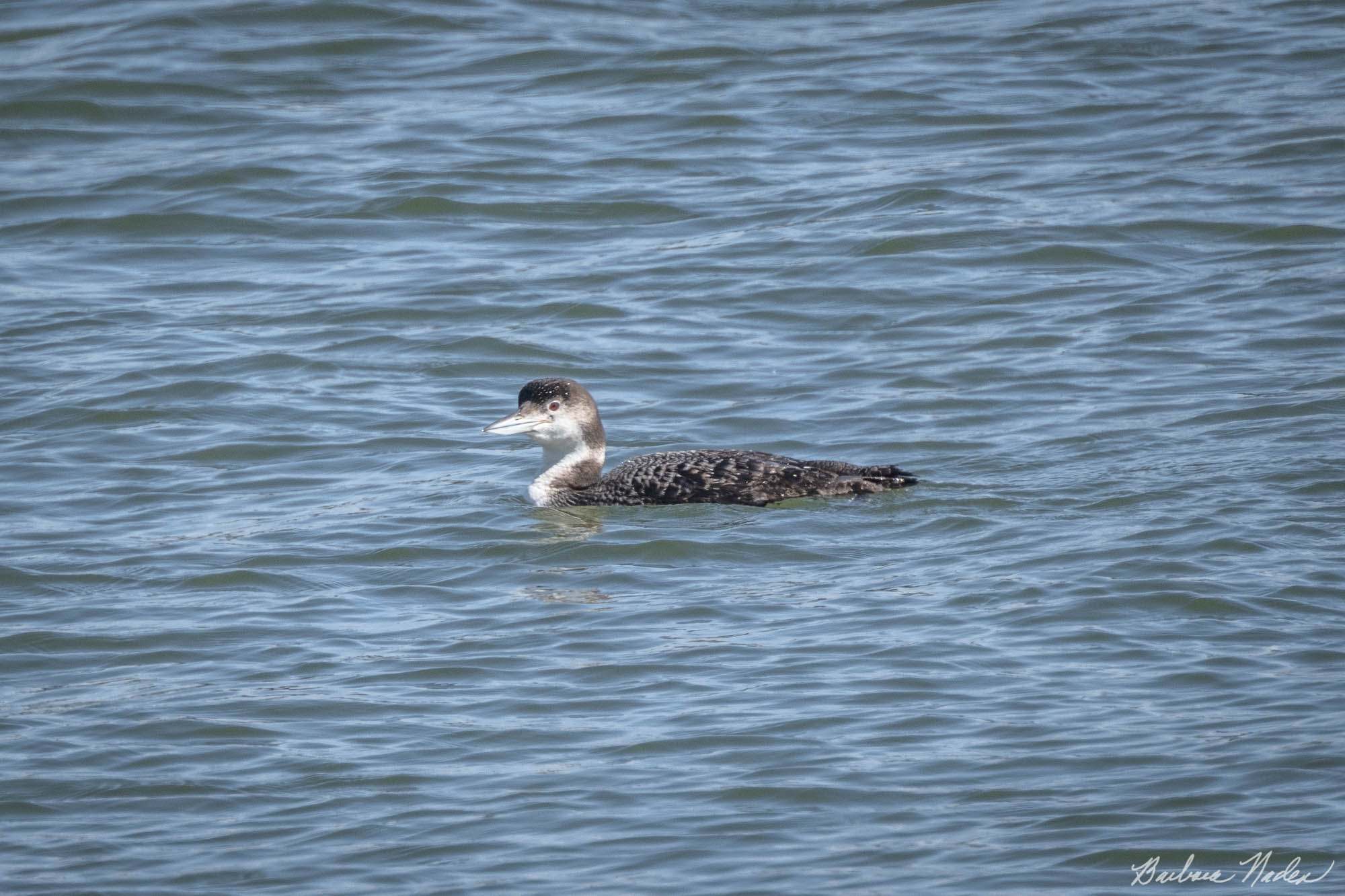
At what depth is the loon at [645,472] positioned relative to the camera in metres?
8.98

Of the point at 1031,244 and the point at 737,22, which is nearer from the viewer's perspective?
the point at 1031,244

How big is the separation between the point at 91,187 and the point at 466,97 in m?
3.59

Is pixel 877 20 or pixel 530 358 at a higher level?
pixel 877 20

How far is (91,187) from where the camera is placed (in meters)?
15.1

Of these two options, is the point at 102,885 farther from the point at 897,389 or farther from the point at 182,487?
the point at 897,389

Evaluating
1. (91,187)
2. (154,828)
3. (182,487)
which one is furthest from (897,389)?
(91,187)

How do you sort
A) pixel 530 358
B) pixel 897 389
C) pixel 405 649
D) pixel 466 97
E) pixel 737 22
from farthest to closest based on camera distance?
pixel 737 22 < pixel 466 97 < pixel 530 358 < pixel 897 389 < pixel 405 649
